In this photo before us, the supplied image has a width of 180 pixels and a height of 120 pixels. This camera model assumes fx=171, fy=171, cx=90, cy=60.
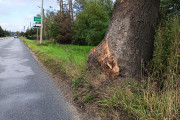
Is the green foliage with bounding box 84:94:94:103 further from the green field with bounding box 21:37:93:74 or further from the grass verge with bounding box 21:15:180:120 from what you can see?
the green field with bounding box 21:37:93:74

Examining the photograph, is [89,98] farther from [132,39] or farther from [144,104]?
[132,39]

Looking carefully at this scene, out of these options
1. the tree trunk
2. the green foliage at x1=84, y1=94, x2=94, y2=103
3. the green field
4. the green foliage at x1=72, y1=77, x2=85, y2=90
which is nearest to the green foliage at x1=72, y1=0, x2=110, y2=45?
the green field

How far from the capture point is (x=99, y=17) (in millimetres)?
18172

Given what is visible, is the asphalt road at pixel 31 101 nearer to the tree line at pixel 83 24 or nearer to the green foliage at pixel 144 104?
the green foliage at pixel 144 104

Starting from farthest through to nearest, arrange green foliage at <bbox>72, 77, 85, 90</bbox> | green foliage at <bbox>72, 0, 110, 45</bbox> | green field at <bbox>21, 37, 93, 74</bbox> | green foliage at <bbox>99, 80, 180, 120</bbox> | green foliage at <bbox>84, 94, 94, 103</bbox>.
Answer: green foliage at <bbox>72, 0, 110, 45</bbox> < green field at <bbox>21, 37, 93, 74</bbox> < green foliage at <bbox>72, 77, 85, 90</bbox> < green foliage at <bbox>84, 94, 94, 103</bbox> < green foliage at <bbox>99, 80, 180, 120</bbox>

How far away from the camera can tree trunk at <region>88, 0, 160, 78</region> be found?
4.12m

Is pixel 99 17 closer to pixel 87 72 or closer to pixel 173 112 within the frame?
pixel 87 72

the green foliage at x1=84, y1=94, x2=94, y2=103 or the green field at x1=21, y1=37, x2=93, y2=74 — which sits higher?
the green field at x1=21, y1=37, x2=93, y2=74

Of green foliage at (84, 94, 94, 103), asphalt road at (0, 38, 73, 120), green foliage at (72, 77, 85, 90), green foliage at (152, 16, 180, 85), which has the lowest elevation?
asphalt road at (0, 38, 73, 120)

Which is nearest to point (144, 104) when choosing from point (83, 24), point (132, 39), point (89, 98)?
point (89, 98)

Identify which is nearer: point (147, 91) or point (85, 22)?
point (147, 91)

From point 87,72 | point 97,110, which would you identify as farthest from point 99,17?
point 97,110

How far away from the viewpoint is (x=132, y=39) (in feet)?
13.7

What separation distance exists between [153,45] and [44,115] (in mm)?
3071
